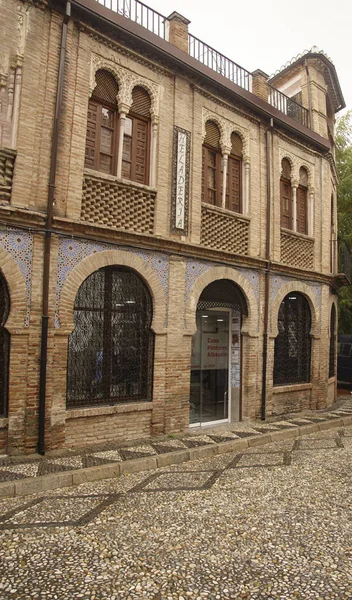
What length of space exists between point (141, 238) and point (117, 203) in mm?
799

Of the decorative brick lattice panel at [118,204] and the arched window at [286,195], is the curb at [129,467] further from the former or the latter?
the arched window at [286,195]

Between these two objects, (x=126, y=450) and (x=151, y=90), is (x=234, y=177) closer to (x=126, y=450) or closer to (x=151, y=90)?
(x=151, y=90)

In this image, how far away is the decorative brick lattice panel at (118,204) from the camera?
24.9 ft

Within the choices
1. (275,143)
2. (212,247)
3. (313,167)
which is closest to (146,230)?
(212,247)

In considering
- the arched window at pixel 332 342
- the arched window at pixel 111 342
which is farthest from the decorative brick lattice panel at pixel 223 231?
the arched window at pixel 332 342

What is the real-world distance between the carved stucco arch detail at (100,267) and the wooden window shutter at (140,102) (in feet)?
9.96

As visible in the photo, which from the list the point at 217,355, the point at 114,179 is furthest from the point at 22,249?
the point at 217,355

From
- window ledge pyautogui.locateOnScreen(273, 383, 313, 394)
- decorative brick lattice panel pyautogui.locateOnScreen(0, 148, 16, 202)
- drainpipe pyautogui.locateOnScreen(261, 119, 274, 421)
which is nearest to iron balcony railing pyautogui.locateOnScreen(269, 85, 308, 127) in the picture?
drainpipe pyautogui.locateOnScreen(261, 119, 274, 421)

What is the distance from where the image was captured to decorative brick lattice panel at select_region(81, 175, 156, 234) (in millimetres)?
7582

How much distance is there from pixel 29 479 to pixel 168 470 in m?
2.10

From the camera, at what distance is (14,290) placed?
21.9 feet

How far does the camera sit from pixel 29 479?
18.0 feet

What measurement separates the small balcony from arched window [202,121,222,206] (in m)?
1.76

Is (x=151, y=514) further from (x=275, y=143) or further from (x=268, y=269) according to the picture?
(x=275, y=143)
